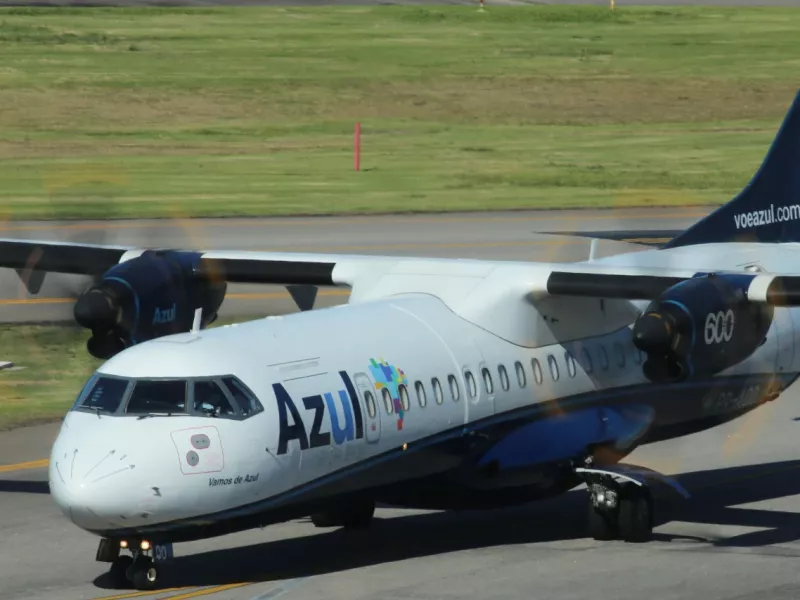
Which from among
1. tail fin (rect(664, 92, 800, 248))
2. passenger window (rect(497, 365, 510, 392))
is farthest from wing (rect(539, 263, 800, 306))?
tail fin (rect(664, 92, 800, 248))

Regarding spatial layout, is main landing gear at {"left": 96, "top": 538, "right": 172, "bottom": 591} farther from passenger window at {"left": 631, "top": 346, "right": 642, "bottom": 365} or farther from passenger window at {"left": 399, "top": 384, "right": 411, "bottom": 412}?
passenger window at {"left": 631, "top": 346, "right": 642, "bottom": 365}

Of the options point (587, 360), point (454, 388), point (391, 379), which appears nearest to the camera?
point (391, 379)

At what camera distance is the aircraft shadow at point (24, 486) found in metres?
24.5

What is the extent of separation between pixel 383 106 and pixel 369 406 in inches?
2368

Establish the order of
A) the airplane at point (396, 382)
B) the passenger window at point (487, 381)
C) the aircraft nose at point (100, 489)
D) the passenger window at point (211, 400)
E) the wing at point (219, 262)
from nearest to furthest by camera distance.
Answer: the aircraft nose at point (100, 489)
the airplane at point (396, 382)
the passenger window at point (211, 400)
the passenger window at point (487, 381)
the wing at point (219, 262)

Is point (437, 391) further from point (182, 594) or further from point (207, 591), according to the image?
point (182, 594)

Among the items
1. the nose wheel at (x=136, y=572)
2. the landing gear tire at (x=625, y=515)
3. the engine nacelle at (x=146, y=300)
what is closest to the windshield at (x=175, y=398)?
the nose wheel at (x=136, y=572)

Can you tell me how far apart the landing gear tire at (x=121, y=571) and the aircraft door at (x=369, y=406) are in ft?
9.94

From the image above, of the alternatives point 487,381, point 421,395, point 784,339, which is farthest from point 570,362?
point 784,339

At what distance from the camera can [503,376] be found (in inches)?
848

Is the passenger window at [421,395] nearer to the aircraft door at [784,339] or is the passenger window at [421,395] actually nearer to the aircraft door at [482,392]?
the aircraft door at [482,392]

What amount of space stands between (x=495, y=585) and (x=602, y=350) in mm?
4617

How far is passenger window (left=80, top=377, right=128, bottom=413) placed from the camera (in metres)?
18.3

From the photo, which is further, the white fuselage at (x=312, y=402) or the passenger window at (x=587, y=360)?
the passenger window at (x=587, y=360)
